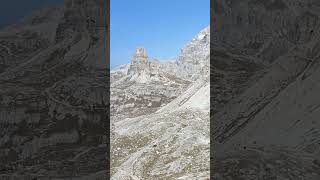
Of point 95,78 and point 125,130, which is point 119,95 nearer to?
point 125,130

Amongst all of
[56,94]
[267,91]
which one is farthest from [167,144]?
[56,94]

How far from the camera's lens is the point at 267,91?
45.0 feet

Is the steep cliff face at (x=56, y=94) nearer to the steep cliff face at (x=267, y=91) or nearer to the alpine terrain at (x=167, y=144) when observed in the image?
the alpine terrain at (x=167, y=144)

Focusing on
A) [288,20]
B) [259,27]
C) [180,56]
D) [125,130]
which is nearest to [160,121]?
[125,130]

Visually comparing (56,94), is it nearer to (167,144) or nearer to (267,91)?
(167,144)

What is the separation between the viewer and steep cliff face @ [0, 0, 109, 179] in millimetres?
10164

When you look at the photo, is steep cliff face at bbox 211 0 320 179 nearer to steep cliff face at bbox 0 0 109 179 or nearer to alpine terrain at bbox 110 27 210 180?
alpine terrain at bbox 110 27 210 180

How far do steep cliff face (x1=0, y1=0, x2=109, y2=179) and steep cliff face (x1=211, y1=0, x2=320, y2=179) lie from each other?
Answer: 481cm

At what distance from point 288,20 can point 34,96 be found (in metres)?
12.4

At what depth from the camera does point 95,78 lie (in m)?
11.2

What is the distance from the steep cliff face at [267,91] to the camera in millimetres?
11367

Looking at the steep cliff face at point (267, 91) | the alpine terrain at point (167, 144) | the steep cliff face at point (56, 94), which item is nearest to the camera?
the steep cliff face at point (56, 94)

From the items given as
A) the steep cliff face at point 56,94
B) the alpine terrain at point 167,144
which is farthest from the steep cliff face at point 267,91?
the steep cliff face at point 56,94

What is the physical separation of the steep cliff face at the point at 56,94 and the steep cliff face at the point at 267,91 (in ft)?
15.8
